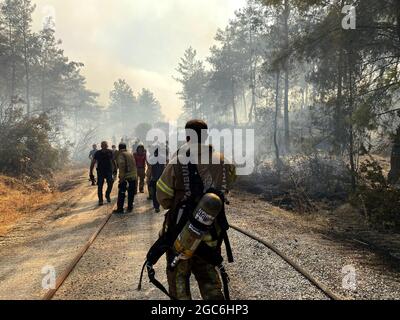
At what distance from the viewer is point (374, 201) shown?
35.2ft

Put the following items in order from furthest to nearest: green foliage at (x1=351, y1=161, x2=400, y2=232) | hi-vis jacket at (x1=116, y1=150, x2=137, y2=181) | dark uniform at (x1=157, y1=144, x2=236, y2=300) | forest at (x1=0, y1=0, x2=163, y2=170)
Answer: forest at (x1=0, y1=0, x2=163, y2=170) < hi-vis jacket at (x1=116, y1=150, x2=137, y2=181) < green foliage at (x1=351, y1=161, x2=400, y2=232) < dark uniform at (x1=157, y1=144, x2=236, y2=300)

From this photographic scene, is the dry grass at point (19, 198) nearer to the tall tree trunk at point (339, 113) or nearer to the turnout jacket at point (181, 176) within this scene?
the turnout jacket at point (181, 176)

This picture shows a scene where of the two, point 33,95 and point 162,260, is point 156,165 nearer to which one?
point 162,260

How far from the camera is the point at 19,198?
14938 millimetres

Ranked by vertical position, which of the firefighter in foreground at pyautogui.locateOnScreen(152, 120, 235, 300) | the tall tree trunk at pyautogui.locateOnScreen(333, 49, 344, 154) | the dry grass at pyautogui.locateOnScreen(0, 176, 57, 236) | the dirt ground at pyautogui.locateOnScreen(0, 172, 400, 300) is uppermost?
the tall tree trunk at pyautogui.locateOnScreen(333, 49, 344, 154)

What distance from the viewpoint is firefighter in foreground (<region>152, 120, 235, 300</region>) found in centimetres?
361

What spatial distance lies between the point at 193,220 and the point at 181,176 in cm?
42

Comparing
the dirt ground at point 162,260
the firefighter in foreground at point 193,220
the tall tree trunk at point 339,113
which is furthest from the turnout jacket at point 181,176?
the tall tree trunk at point 339,113

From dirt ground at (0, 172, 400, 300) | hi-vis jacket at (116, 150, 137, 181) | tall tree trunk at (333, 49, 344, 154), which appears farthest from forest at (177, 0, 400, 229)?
hi-vis jacket at (116, 150, 137, 181)

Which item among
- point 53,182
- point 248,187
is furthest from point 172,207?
point 53,182

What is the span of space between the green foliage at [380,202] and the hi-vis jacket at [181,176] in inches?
312

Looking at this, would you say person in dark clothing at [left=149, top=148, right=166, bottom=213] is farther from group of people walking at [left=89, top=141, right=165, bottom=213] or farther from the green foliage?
the green foliage

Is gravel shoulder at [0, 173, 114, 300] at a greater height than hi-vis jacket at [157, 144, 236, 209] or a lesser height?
lesser
